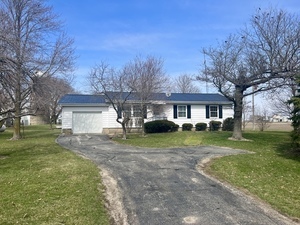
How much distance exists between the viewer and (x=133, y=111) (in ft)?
72.4

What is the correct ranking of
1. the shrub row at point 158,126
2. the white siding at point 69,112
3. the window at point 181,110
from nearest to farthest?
1. the white siding at point 69,112
2. the shrub row at point 158,126
3. the window at point 181,110

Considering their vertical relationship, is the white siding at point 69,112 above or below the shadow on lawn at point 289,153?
above

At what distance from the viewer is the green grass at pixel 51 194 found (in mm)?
4488

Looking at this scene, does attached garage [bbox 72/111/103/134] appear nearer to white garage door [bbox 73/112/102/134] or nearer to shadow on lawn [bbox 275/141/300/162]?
white garage door [bbox 73/112/102/134]

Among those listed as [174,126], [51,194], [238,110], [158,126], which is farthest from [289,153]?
[174,126]

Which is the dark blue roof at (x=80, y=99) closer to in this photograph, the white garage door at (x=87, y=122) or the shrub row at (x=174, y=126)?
the white garage door at (x=87, y=122)

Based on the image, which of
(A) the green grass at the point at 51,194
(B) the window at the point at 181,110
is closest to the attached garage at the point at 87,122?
(B) the window at the point at 181,110

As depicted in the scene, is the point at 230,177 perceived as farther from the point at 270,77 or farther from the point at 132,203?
the point at 270,77

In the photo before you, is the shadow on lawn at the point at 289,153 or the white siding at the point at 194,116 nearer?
the shadow on lawn at the point at 289,153

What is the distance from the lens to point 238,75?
1563cm

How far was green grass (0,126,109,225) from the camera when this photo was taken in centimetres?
449

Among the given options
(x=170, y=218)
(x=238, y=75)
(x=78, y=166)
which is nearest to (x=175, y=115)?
(x=238, y=75)

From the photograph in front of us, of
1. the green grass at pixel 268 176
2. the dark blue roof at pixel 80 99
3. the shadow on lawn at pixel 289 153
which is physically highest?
the dark blue roof at pixel 80 99

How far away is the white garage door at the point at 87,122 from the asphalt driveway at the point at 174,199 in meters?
15.2
